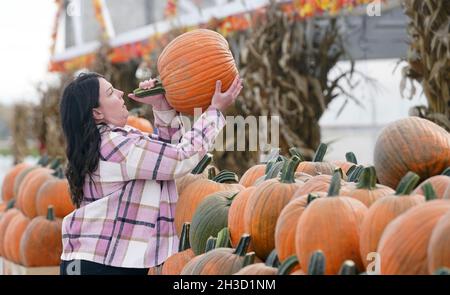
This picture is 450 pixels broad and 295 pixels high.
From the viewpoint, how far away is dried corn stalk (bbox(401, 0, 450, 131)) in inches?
172

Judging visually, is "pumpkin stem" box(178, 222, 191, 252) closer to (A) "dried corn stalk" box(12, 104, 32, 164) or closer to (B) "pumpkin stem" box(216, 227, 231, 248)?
(B) "pumpkin stem" box(216, 227, 231, 248)

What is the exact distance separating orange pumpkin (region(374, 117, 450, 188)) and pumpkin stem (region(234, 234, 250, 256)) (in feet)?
1.64

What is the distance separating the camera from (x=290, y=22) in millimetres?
6234

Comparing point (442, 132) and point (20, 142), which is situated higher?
point (442, 132)

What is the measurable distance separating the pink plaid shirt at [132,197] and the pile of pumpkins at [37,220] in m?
1.93

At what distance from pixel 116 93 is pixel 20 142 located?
385 inches

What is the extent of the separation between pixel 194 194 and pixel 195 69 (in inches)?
16.4

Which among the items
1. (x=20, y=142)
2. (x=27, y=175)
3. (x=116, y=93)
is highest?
(x=116, y=93)

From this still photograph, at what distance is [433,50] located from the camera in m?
4.42

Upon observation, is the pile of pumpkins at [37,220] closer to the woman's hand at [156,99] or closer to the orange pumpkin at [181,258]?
the woman's hand at [156,99]

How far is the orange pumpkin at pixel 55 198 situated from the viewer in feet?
16.1
